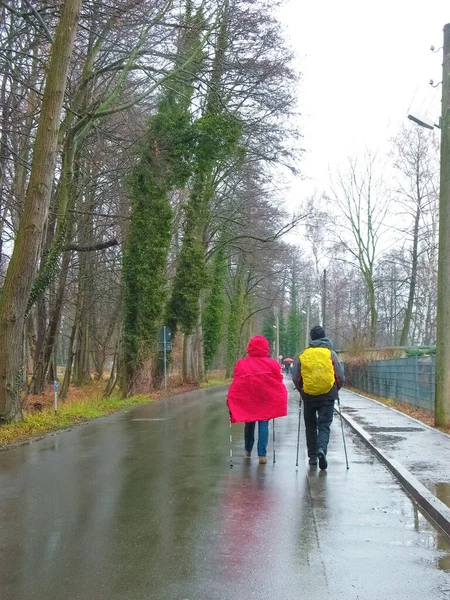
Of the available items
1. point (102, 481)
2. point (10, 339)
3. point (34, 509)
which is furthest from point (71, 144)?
point (34, 509)

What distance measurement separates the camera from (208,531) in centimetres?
588

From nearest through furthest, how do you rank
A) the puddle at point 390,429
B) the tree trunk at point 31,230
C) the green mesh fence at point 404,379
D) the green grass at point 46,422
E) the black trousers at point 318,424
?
1. the black trousers at point 318,424
2. the green grass at point 46,422
3. the tree trunk at point 31,230
4. the puddle at point 390,429
5. the green mesh fence at point 404,379

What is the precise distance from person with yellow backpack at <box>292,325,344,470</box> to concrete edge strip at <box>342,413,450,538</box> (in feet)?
3.19

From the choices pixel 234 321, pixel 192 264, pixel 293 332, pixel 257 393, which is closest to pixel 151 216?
pixel 192 264

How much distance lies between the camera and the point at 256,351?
941 cm

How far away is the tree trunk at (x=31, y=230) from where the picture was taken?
12680 millimetres

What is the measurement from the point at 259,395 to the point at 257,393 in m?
0.04

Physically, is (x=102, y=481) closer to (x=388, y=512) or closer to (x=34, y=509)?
(x=34, y=509)

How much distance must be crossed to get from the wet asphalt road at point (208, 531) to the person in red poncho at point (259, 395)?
26.0 inches

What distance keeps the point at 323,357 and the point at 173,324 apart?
23133 mm

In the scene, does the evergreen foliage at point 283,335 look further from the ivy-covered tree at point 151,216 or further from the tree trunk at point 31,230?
the tree trunk at point 31,230

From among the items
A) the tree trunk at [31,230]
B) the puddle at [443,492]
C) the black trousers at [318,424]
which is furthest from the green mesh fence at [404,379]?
the tree trunk at [31,230]

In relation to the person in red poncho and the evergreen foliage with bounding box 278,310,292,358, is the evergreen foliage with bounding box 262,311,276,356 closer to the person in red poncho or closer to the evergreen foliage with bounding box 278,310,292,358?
the evergreen foliage with bounding box 278,310,292,358

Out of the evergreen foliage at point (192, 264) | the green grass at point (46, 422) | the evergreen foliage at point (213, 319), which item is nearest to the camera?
the green grass at point (46, 422)
